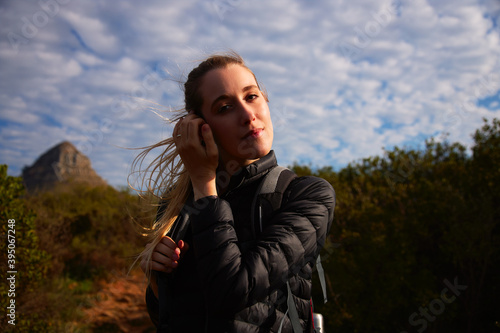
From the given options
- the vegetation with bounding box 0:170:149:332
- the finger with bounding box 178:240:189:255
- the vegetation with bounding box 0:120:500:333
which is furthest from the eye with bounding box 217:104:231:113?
the vegetation with bounding box 0:120:500:333

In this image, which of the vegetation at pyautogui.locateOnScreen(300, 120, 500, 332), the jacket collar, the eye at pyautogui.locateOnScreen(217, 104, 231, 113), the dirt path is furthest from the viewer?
the dirt path

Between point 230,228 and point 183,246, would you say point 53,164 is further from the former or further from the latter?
point 230,228

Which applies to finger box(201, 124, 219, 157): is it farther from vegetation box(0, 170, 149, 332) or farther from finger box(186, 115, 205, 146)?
vegetation box(0, 170, 149, 332)

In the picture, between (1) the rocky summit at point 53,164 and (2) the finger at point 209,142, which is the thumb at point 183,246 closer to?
(2) the finger at point 209,142

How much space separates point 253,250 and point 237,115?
0.71 meters

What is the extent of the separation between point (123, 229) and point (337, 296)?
28.8 ft

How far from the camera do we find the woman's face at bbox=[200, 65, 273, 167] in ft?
5.75

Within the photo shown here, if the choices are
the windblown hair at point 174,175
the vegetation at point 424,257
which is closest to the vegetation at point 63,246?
the windblown hair at point 174,175

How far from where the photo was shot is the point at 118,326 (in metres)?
7.80

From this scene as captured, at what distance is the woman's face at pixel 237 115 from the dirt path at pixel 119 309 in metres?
6.40

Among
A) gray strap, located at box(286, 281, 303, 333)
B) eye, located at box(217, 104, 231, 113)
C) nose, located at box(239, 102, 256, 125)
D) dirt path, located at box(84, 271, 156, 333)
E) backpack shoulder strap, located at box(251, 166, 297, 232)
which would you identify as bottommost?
dirt path, located at box(84, 271, 156, 333)

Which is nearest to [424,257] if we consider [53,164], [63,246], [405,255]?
[405,255]

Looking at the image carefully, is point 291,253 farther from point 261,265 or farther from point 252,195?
point 252,195

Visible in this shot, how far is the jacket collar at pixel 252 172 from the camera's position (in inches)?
66.8
